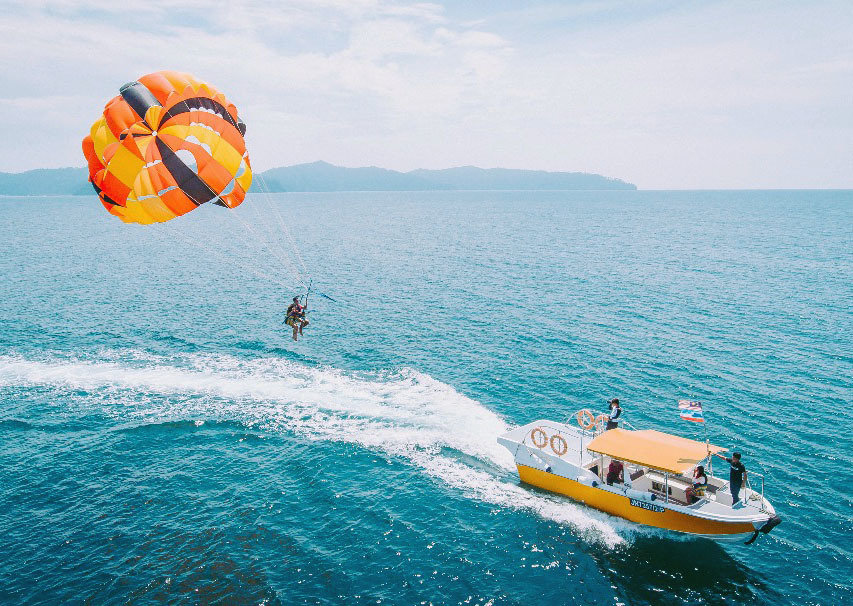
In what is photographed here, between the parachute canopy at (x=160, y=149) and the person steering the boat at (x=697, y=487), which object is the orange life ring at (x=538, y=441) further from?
the parachute canopy at (x=160, y=149)

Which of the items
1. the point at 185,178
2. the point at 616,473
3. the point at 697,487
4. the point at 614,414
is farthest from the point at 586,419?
the point at 185,178

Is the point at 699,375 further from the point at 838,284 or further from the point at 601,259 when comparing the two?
the point at 601,259

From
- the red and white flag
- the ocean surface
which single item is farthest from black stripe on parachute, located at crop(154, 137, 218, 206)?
the red and white flag

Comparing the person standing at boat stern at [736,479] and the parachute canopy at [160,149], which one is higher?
the parachute canopy at [160,149]

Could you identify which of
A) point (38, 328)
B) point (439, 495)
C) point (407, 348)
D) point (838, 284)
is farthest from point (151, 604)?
point (838, 284)

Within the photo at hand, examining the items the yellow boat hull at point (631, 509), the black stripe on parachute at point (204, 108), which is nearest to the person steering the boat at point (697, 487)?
the yellow boat hull at point (631, 509)
